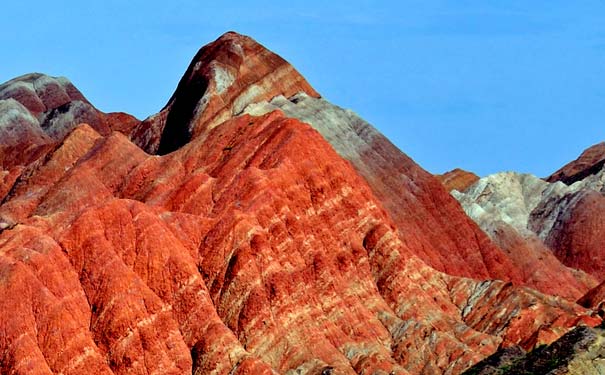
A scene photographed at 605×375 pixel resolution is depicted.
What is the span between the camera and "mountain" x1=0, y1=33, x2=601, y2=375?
476 feet

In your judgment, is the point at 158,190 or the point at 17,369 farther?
the point at 158,190

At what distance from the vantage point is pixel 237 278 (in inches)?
6132

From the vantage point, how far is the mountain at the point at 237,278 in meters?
145

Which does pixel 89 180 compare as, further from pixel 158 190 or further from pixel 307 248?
pixel 307 248

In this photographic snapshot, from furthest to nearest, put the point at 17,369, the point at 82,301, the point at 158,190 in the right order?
the point at 158,190 → the point at 82,301 → the point at 17,369

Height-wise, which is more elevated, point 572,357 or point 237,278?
point 237,278

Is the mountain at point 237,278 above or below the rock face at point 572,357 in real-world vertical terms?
above

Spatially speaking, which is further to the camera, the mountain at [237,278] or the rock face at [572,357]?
the mountain at [237,278]

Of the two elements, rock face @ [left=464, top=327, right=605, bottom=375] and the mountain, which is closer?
rock face @ [left=464, top=327, right=605, bottom=375]

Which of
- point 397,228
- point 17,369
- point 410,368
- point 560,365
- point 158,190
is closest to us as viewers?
point 560,365

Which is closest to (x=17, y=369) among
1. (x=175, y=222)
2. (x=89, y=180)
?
(x=175, y=222)

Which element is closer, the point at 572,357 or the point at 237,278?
the point at 572,357

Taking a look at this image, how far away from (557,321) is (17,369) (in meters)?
54.2

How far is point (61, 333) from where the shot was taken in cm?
14250
